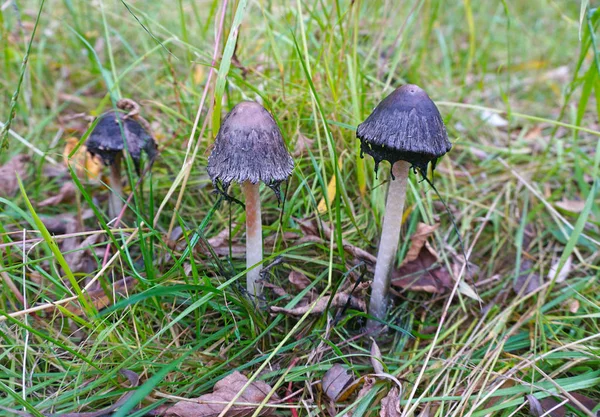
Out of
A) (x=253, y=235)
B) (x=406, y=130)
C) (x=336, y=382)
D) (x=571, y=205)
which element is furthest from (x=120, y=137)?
(x=571, y=205)

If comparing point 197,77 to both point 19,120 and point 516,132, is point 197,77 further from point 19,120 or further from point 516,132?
point 516,132

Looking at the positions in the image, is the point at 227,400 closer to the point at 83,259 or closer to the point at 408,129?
the point at 83,259

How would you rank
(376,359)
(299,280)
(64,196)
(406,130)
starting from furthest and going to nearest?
(64,196)
(299,280)
(376,359)
(406,130)

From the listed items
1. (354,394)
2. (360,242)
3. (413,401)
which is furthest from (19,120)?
→ (413,401)

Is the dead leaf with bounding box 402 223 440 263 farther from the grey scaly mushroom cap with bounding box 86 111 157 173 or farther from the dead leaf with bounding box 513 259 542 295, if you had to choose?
the grey scaly mushroom cap with bounding box 86 111 157 173

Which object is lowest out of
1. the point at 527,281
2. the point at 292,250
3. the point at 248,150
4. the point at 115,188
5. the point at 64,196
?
the point at 527,281

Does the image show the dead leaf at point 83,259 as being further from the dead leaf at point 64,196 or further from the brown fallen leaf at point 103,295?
the dead leaf at point 64,196

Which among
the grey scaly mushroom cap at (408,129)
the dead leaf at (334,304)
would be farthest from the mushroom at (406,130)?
the dead leaf at (334,304)
